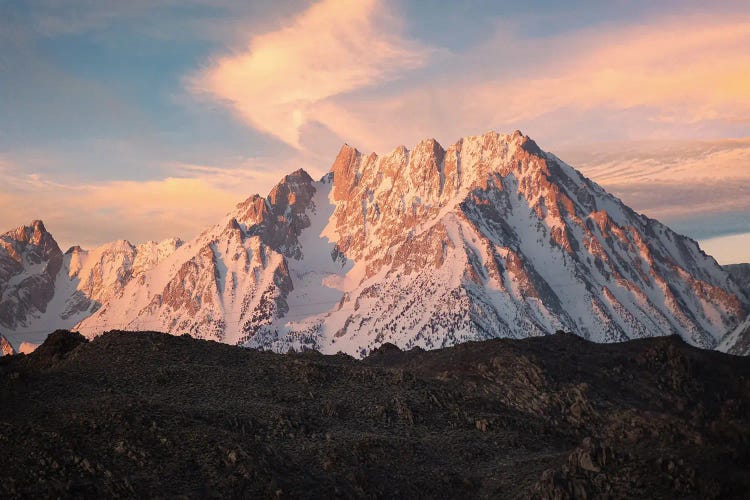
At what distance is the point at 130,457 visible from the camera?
4438cm

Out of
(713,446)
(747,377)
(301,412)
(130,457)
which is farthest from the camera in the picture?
(747,377)

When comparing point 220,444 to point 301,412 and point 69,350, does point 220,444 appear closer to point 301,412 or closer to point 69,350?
point 301,412

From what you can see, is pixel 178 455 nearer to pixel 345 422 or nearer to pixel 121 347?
pixel 345 422

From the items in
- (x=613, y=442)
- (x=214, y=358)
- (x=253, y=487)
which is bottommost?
(x=253, y=487)

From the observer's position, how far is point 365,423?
191 feet

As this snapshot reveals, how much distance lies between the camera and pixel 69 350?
229 feet

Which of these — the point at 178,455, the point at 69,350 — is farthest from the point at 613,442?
the point at 69,350

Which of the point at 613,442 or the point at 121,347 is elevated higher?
the point at 121,347

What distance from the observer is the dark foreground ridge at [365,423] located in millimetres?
41031

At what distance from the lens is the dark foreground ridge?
135 ft

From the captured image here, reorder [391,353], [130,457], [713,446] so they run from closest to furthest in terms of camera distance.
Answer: [713,446]
[130,457]
[391,353]

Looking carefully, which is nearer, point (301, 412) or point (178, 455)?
point (178, 455)

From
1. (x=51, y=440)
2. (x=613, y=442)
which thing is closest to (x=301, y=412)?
(x=51, y=440)

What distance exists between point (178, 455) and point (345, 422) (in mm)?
15633
